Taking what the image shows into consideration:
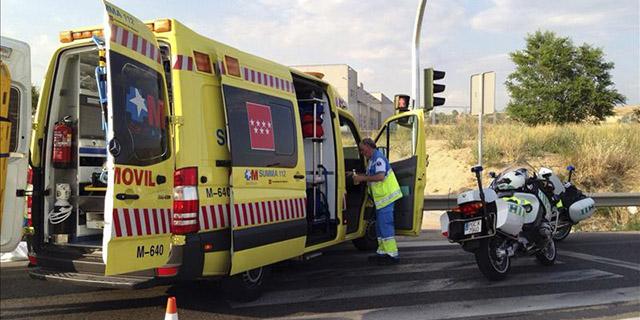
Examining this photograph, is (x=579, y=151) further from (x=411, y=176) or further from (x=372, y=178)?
(x=372, y=178)

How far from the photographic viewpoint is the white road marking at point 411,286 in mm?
5305

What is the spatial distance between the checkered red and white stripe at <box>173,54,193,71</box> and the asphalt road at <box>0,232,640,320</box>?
216cm

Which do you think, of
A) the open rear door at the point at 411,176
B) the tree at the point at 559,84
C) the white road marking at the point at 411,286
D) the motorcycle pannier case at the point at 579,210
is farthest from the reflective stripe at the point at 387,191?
the tree at the point at 559,84

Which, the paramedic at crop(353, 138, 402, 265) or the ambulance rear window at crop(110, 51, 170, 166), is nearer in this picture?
the ambulance rear window at crop(110, 51, 170, 166)

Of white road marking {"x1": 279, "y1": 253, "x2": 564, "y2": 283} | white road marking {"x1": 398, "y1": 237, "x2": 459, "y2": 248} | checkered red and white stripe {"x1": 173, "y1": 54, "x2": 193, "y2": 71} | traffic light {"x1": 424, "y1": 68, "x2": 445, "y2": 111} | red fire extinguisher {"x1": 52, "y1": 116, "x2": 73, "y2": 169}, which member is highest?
traffic light {"x1": 424, "y1": 68, "x2": 445, "y2": 111}

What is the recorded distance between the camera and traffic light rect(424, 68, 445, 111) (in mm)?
9840

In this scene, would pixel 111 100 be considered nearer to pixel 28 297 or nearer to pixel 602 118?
pixel 28 297

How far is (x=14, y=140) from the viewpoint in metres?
4.00

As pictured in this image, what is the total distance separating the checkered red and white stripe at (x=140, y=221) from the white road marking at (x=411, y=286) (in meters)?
1.30

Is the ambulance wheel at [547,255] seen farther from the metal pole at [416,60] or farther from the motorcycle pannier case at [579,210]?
the metal pole at [416,60]

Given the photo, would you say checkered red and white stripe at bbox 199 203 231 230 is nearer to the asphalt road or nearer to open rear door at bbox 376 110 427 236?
the asphalt road

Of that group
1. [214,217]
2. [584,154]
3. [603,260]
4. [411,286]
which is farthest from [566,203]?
[584,154]

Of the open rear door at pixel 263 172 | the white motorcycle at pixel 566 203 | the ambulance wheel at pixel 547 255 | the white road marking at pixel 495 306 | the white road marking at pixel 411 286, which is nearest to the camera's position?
the open rear door at pixel 263 172

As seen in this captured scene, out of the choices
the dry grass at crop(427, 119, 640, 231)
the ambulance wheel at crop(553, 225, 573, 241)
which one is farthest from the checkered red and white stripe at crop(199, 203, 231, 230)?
the dry grass at crop(427, 119, 640, 231)
